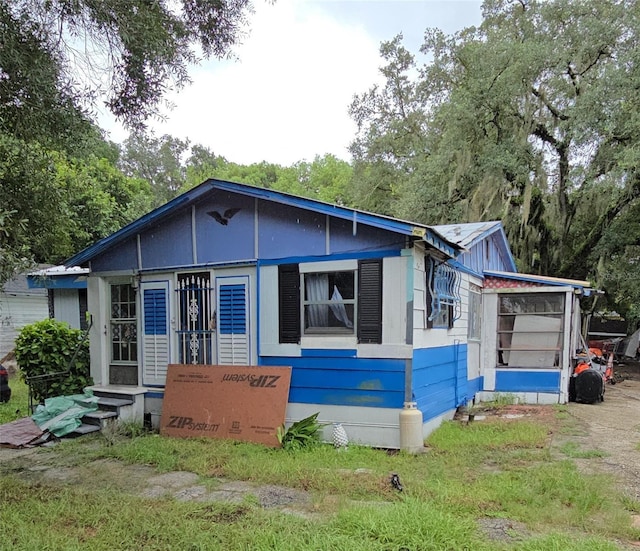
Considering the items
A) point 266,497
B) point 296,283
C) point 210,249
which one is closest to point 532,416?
point 296,283

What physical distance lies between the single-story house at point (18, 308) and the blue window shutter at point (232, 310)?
8.57 metres

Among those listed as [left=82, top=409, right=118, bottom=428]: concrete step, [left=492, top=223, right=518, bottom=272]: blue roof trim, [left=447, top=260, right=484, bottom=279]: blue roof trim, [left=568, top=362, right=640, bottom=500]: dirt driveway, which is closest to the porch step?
[left=82, top=409, right=118, bottom=428]: concrete step

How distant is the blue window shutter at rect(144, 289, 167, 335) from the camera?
22.1ft

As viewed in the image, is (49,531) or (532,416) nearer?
(49,531)

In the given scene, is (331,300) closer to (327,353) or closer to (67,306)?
(327,353)

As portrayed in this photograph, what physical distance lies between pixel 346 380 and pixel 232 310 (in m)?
1.83

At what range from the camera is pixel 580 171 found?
11742 mm

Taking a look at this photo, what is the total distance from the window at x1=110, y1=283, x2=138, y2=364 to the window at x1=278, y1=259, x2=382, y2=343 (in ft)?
8.70

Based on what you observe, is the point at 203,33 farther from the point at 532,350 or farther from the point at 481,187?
the point at 481,187

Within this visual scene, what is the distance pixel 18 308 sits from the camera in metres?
12.7

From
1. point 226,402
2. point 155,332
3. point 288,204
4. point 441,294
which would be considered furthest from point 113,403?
point 441,294

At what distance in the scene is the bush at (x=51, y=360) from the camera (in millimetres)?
7336

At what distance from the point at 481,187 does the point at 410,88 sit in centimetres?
639

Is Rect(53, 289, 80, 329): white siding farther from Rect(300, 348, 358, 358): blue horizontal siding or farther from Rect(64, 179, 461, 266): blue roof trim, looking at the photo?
Rect(300, 348, 358, 358): blue horizontal siding
